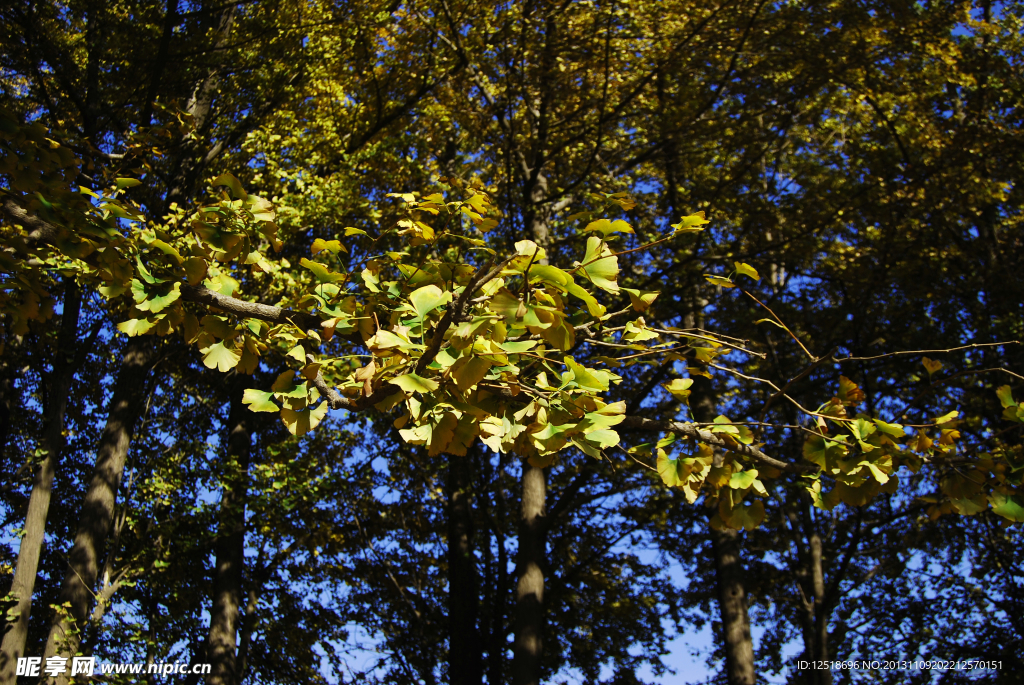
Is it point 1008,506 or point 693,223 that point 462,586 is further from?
point 693,223

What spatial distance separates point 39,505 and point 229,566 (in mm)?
3264

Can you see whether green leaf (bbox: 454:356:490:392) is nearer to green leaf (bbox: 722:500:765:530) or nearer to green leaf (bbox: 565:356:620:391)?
green leaf (bbox: 565:356:620:391)

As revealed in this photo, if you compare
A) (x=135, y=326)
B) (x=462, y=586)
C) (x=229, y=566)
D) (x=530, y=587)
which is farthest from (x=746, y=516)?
(x=229, y=566)

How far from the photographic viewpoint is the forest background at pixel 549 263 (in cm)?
773

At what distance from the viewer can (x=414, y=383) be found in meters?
1.90

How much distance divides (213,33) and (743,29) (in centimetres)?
685

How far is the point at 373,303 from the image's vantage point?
250 centimetres

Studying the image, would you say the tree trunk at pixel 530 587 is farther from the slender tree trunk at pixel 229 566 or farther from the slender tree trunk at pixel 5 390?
the slender tree trunk at pixel 5 390

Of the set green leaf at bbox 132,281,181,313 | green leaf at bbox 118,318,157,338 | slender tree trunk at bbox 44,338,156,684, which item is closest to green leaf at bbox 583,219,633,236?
green leaf at bbox 132,281,181,313

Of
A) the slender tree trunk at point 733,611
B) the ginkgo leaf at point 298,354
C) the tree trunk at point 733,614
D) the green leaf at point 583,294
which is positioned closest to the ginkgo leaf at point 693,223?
the green leaf at point 583,294

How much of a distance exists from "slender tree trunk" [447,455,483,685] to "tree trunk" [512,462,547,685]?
288 cm

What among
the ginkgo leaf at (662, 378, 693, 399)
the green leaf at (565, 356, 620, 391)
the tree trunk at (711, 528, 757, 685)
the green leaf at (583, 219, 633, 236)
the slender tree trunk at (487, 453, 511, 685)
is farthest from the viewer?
the slender tree trunk at (487, 453, 511, 685)

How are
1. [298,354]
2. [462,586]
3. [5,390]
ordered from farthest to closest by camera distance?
[462,586] → [5,390] → [298,354]

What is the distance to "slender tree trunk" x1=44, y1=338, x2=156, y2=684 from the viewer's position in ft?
24.6
